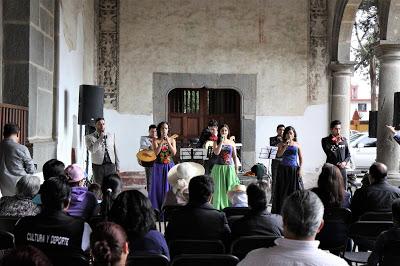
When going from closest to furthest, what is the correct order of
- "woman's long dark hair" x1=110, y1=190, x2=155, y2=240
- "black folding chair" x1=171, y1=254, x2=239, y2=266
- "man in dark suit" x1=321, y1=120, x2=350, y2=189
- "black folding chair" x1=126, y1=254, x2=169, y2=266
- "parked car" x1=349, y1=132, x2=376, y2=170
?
"black folding chair" x1=126, y1=254, x2=169, y2=266 < "black folding chair" x1=171, y1=254, x2=239, y2=266 < "woman's long dark hair" x1=110, y1=190, x2=155, y2=240 < "man in dark suit" x1=321, y1=120, x2=350, y2=189 < "parked car" x1=349, y1=132, x2=376, y2=170

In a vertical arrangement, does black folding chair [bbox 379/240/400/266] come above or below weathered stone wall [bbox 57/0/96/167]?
below

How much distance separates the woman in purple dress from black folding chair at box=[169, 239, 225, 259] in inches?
163

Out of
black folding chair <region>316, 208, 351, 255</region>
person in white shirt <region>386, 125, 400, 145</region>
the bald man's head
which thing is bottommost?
black folding chair <region>316, 208, 351, 255</region>

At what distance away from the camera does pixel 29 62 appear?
24.5 feet

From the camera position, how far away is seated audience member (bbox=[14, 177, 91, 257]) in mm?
3428

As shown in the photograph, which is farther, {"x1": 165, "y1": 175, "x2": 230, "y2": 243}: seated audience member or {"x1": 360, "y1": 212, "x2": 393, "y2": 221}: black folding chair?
{"x1": 360, "y1": 212, "x2": 393, "y2": 221}: black folding chair

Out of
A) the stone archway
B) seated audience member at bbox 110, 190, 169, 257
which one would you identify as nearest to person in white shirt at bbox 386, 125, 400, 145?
the stone archway

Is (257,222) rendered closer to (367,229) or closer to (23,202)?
(367,229)

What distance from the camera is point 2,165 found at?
20.9 feet

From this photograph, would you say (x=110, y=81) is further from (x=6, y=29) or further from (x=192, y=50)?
(x=6, y=29)

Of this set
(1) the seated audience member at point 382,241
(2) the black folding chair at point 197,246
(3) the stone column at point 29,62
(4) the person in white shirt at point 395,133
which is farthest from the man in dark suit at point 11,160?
(4) the person in white shirt at point 395,133

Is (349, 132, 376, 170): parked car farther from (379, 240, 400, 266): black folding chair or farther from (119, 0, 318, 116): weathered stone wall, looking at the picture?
(379, 240, 400, 266): black folding chair

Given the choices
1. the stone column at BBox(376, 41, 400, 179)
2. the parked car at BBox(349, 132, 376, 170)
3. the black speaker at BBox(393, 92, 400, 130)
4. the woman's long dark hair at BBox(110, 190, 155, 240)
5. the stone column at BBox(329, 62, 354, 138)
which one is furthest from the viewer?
the parked car at BBox(349, 132, 376, 170)

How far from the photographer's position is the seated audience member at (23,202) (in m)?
4.51
